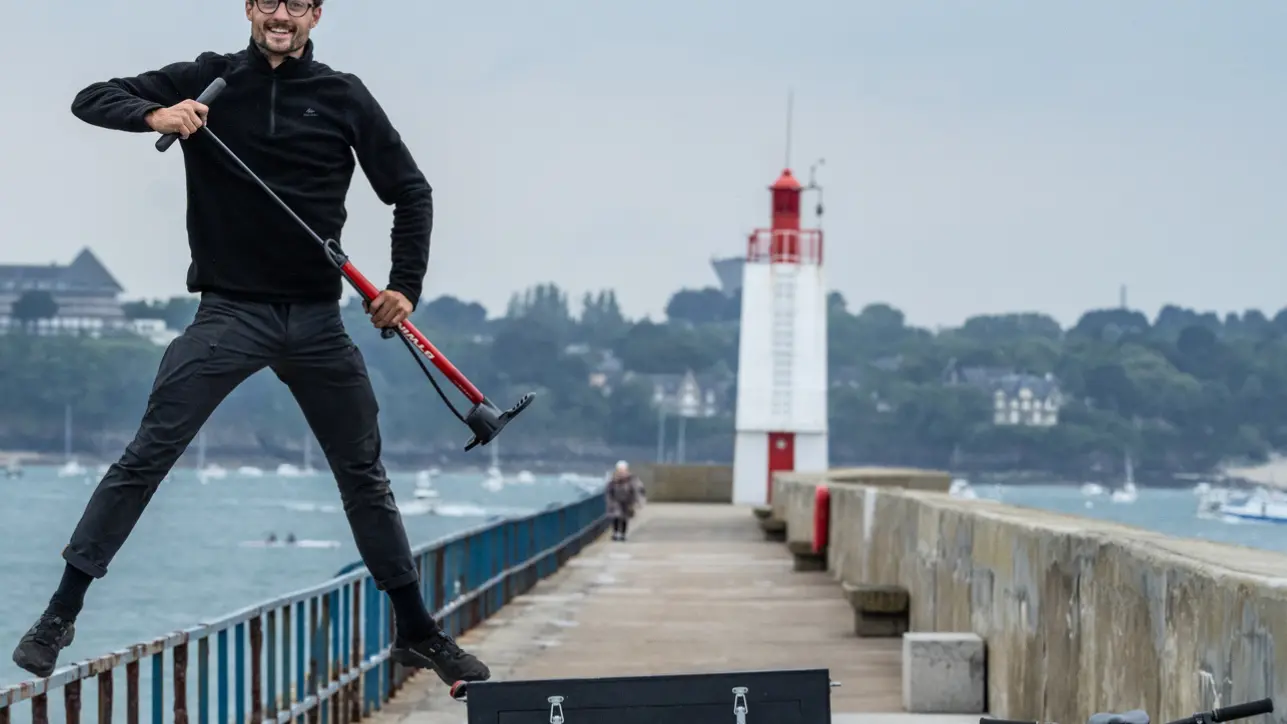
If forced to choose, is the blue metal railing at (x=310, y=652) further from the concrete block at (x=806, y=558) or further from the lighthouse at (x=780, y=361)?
the lighthouse at (x=780, y=361)

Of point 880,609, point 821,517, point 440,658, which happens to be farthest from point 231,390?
point 821,517

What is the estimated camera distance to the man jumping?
6.00 metres

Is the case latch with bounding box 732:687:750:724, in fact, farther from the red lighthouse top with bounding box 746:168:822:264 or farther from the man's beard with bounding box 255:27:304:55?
the red lighthouse top with bounding box 746:168:822:264

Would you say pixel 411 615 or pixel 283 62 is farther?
pixel 411 615

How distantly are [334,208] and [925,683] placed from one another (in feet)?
21.6

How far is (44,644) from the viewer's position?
6031mm

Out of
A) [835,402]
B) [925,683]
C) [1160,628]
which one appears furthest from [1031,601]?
[835,402]

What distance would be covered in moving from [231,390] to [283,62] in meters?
0.89

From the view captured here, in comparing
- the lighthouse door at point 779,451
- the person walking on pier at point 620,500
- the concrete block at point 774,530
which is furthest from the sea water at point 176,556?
the lighthouse door at point 779,451

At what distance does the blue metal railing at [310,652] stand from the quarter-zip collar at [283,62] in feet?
5.80

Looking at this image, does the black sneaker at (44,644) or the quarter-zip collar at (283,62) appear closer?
the black sneaker at (44,644)

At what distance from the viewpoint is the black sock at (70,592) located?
237 inches

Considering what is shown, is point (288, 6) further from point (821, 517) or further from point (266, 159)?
point (821, 517)

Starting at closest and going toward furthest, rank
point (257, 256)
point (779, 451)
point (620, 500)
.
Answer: point (257, 256) → point (620, 500) → point (779, 451)
